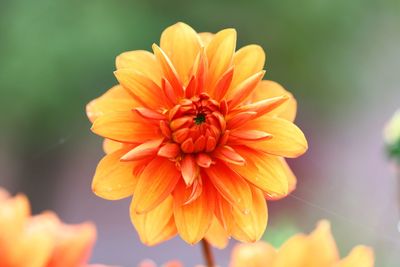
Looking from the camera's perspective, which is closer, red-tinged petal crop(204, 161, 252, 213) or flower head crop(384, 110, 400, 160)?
red-tinged petal crop(204, 161, 252, 213)

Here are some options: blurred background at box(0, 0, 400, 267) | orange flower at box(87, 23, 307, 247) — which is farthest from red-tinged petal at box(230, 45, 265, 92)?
blurred background at box(0, 0, 400, 267)

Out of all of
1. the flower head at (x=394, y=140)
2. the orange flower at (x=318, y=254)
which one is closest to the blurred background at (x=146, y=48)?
the flower head at (x=394, y=140)

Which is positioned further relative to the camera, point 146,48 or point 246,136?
point 146,48

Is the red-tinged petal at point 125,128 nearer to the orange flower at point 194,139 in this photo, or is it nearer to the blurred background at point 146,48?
the orange flower at point 194,139

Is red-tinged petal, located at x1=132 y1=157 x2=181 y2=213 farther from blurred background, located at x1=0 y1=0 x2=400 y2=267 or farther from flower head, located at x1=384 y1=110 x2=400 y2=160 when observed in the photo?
blurred background, located at x1=0 y1=0 x2=400 y2=267

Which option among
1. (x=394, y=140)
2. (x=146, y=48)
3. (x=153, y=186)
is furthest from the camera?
(x=146, y=48)

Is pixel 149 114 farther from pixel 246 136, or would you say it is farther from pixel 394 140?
pixel 394 140

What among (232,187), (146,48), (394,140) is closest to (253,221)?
(232,187)
